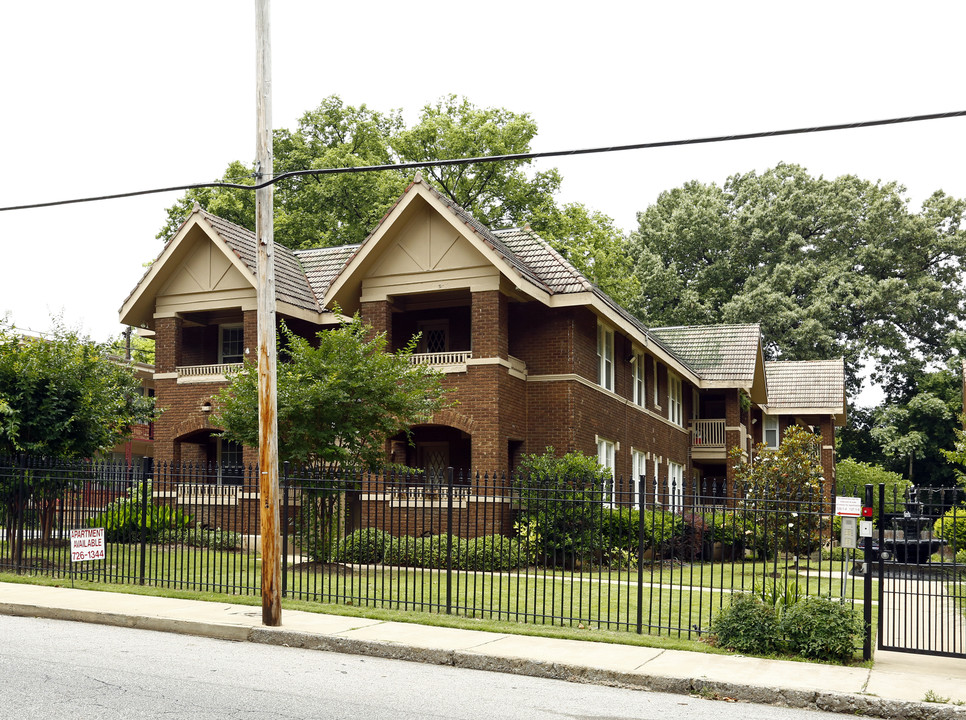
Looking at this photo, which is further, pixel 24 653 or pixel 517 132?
pixel 517 132

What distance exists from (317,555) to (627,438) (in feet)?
40.7

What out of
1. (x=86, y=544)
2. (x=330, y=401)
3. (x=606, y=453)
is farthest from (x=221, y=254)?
(x=86, y=544)

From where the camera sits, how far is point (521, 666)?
10.4 meters

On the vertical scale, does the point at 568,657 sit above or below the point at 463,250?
below

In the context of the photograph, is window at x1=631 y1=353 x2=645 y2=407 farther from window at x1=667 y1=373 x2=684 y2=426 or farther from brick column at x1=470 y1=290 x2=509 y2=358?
brick column at x1=470 y1=290 x2=509 y2=358

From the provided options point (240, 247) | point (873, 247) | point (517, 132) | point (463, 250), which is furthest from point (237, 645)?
point (873, 247)

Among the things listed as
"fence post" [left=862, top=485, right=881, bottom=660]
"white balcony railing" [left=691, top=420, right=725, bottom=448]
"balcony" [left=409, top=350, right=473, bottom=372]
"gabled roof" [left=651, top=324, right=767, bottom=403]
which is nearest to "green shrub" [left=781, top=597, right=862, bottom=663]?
"fence post" [left=862, top=485, right=881, bottom=660]

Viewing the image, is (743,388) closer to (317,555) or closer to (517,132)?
(517,132)

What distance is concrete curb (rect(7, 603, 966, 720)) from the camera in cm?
891

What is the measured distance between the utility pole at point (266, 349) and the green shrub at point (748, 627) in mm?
5201

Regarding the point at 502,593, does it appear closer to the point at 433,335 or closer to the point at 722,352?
the point at 433,335

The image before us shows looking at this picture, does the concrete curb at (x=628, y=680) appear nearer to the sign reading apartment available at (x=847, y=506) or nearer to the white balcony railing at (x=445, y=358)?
the sign reading apartment available at (x=847, y=506)

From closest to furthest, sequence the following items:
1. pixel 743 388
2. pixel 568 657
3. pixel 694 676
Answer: pixel 694 676 < pixel 568 657 < pixel 743 388

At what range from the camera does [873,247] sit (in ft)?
189
